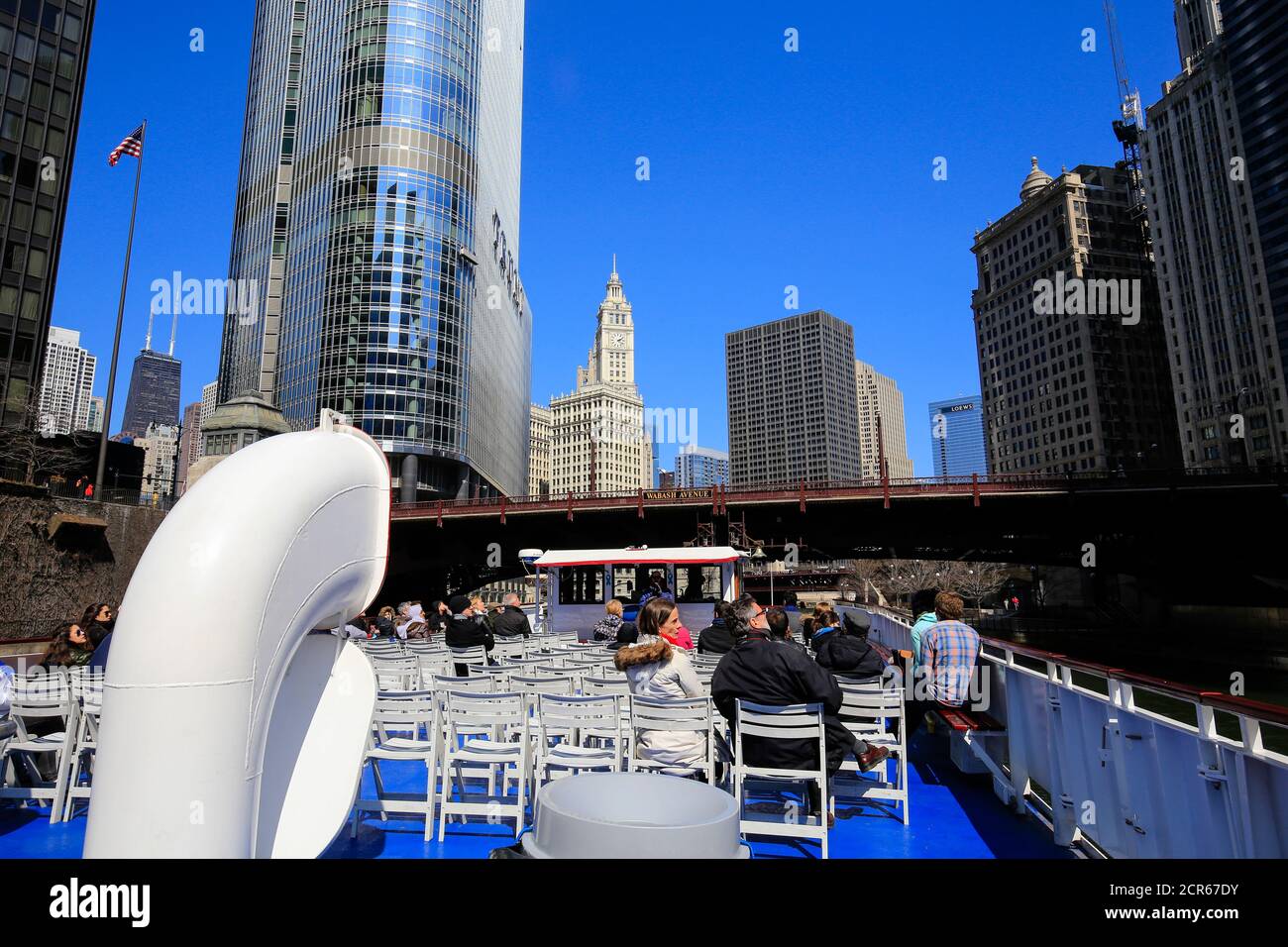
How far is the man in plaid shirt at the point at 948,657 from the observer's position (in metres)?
7.29

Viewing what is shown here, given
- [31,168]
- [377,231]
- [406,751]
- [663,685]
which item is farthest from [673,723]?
[377,231]

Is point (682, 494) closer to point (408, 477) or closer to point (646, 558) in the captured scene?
point (646, 558)

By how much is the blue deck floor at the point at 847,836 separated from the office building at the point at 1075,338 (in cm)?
12369

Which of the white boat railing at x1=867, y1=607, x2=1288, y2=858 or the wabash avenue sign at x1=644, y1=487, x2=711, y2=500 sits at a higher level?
the wabash avenue sign at x1=644, y1=487, x2=711, y2=500

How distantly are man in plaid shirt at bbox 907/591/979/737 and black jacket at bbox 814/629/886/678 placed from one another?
0.77 metres

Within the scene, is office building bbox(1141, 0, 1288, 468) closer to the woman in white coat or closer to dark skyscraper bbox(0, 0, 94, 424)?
the woman in white coat

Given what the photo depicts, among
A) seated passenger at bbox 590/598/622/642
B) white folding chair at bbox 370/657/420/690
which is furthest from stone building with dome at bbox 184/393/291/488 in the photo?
white folding chair at bbox 370/657/420/690

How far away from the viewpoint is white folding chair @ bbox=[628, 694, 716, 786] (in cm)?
535

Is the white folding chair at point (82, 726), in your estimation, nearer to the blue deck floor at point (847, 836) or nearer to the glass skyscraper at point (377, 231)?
the blue deck floor at point (847, 836)

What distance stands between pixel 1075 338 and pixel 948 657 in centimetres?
13426

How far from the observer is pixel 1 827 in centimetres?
561

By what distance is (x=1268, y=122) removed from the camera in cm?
10131

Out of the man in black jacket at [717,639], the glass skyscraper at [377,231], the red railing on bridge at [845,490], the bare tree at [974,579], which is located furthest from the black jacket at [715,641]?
the bare tree at [974,579]
